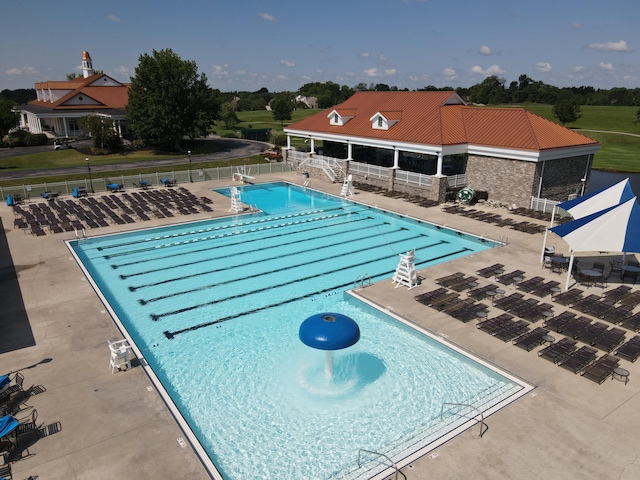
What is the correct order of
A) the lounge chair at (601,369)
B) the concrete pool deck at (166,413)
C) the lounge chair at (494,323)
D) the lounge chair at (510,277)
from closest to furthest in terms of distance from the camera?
the concrete pool deck at (166,413)
the lounge chair at (601,369)
the lounge chair at (494,323)
the lounge chair at (510,277)

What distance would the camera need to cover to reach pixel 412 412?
1104 cm

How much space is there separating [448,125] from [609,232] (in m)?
18.6

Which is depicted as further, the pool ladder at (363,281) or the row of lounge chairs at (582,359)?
the pool ladder at (363,281)

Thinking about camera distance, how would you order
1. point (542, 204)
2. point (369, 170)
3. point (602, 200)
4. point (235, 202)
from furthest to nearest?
point (369, 170) < point (235, 202) < point (542, 204) < point (602, 200)

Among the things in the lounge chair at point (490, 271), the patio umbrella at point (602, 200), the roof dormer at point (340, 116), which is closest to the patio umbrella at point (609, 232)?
the patio umbrella at point (602, 200)

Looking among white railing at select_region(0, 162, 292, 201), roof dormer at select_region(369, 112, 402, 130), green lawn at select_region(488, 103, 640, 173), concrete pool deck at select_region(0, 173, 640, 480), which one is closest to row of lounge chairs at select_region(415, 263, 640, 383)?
concrete pool deck at select_region(0, 173, 640, 480)

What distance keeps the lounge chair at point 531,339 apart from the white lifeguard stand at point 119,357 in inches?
437

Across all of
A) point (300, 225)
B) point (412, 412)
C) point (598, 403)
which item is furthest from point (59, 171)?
point (598, 403)

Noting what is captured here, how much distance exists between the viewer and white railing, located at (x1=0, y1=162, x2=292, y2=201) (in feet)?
104

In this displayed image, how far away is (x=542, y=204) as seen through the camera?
27.4 m

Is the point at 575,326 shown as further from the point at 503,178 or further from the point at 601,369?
the point at 503,178

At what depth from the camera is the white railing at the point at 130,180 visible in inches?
1247

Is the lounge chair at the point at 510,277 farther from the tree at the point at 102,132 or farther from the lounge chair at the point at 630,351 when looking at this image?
the tree at the point at 102,132

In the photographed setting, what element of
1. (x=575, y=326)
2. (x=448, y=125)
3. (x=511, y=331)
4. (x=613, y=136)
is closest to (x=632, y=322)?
(x=575, y=326)
